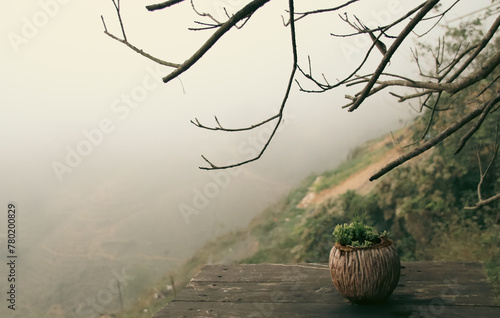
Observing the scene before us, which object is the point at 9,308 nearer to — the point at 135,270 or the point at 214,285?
the point at 135,270

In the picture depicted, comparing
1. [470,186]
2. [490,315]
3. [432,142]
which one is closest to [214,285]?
[490,315]

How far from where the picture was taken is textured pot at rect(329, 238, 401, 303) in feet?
6.51

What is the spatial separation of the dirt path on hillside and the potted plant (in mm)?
3162

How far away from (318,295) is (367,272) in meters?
0.34

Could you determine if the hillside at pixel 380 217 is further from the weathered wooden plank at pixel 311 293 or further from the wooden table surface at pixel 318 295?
the weathered wooden plank at pixel 311 293

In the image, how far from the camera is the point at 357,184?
18.3ft

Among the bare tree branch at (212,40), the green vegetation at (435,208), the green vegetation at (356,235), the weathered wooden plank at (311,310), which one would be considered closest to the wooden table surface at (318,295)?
the weathered wooden plank at (311,310)

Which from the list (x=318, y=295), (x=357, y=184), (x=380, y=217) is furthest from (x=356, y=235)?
(x=357, y=184)

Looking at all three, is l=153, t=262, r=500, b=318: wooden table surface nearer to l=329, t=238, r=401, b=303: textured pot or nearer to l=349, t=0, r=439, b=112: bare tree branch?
l=329, t=238, r=401, b=303: textured pot

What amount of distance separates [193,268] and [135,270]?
0.68m

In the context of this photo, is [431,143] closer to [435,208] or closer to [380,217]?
[435,208]

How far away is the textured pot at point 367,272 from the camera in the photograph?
198 centimetres

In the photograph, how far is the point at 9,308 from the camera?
4797 mm

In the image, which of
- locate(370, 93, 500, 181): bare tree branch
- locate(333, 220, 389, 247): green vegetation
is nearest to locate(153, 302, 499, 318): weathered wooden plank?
locate(333, 220, 389, 247): green vegetation
